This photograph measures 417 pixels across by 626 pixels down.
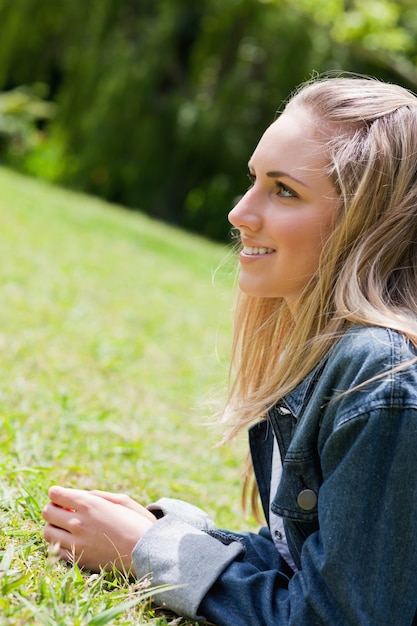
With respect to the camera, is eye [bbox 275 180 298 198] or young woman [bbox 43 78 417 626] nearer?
young woman [bbox 43 78 417 626]

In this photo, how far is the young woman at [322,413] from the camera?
1350 mm

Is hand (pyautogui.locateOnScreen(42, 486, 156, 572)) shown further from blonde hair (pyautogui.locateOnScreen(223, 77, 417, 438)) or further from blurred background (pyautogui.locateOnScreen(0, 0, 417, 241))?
blurred background (pyautogui.locateOnScreen(0, 0, 417, 241))

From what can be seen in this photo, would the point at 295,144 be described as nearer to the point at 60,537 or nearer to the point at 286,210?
the point at 286,210

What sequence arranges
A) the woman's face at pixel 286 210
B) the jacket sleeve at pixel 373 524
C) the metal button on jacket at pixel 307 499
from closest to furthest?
1. the jacket sleeve at pixel 373 524
2. the metal button on jacket at pixel 307 499
3. the woman's face at pixel 286 210

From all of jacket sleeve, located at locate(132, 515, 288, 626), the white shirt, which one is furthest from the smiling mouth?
jacket sleeve, located at locate(132, 515, 288, 626)

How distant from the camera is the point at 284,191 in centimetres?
168

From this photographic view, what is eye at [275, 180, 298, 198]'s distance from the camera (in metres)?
1.66

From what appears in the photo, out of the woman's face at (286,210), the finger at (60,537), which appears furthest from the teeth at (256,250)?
the finger at (60,537)

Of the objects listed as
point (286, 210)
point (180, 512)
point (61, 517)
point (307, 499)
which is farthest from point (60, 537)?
point (286, 210)

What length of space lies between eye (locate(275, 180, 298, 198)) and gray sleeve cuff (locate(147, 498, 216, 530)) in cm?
69

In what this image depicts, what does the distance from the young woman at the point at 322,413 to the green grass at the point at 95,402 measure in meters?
0.13

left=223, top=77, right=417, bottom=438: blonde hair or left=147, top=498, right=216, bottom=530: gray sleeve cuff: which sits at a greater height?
left=223, top=77, right=417, bottom=438: blonde hair

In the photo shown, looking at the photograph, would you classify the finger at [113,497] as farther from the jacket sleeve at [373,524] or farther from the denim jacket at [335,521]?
the jacket sleeve at [373,524]

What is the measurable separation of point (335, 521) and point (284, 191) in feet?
2.12
